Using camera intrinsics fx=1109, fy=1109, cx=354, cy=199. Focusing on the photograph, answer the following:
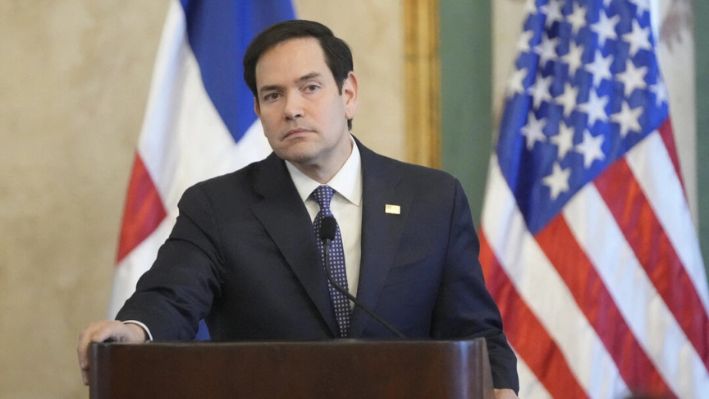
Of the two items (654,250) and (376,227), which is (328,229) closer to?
(376,227)

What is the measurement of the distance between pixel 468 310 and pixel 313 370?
923 mm

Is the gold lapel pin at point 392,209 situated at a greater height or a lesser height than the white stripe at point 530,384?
greater

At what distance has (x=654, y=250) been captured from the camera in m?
3.75

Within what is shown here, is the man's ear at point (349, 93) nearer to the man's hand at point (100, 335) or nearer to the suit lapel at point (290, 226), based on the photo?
the suit lapel at point (290, 226)

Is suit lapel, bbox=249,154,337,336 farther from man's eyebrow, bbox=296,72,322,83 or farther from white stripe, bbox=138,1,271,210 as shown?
white stripe, bbox=138,1,271,210

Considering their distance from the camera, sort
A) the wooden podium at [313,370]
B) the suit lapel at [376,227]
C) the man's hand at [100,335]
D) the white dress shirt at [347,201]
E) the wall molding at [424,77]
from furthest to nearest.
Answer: the wall molding at [424,77] → the white dress shirt at [347,201] → the suit lapel at [376,227] → the man's hand at [100,335] → the wooden podium at [313,370]

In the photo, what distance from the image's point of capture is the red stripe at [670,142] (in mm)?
3789

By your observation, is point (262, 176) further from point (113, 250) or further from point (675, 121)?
point (675, 121)

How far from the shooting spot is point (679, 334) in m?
3.74

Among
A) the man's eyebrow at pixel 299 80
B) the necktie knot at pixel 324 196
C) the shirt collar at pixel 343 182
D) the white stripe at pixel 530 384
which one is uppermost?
the man's eyebrow at pixel 299 80

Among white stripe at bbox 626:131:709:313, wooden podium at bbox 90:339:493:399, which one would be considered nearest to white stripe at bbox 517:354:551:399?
white stripe at bbox 626:131:709:313

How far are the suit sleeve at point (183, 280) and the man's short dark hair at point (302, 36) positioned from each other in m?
0.38

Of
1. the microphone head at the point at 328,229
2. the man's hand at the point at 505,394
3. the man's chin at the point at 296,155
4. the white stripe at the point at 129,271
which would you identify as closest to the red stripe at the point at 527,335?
the white stripe at the point at 129,271

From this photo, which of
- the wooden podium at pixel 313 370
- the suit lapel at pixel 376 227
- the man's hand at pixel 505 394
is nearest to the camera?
the wooden podium at pixel 313 370
